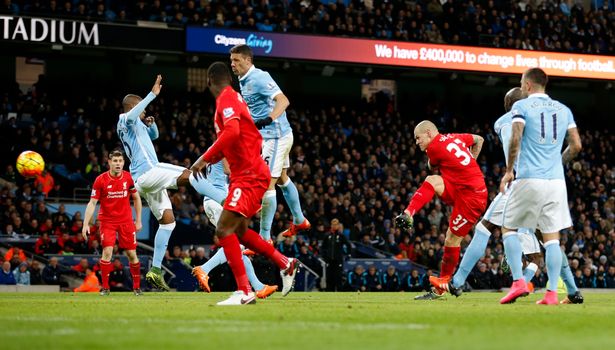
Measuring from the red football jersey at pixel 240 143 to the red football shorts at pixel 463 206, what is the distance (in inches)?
153

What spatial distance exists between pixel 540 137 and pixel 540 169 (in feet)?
1.19

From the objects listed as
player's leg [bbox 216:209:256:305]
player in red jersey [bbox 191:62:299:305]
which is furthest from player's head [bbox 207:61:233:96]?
player's leg [bbox 216:209:256:305]

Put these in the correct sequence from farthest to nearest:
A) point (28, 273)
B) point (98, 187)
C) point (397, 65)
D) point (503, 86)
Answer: point (503, 86) < point (397, 65) < point (28, 273) < point (98, 187)

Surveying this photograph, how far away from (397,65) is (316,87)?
733cm

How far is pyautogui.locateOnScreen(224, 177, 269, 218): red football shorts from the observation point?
1085cm

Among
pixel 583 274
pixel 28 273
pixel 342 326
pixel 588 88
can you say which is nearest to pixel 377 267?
pixel 583 274

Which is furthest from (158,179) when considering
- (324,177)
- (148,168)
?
(324,177)

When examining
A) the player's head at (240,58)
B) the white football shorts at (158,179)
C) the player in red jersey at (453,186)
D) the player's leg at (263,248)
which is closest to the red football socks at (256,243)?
the player's leg at (263,248)

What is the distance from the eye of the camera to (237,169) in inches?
434

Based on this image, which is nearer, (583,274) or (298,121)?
(583,274)

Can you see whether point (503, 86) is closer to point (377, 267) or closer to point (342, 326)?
point (377, 267)

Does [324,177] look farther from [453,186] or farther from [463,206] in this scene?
[463,206]

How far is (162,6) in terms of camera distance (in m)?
34.5

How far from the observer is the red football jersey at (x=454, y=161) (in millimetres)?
14117
